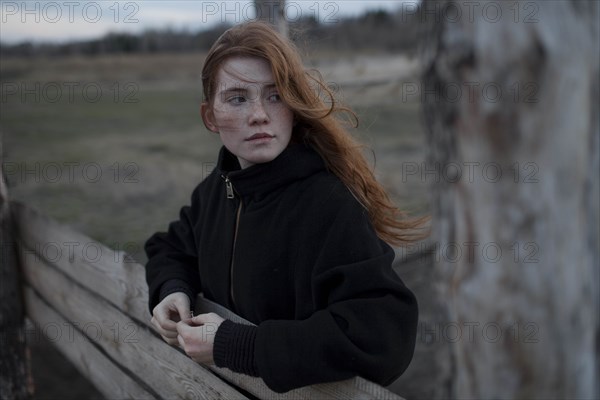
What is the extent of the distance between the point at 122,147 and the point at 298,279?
10.3 meters

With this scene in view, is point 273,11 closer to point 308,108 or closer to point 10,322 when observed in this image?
point 308,108

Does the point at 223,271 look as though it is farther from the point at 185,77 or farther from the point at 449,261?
the point at 185,77

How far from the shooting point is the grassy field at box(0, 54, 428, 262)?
23.4 feet

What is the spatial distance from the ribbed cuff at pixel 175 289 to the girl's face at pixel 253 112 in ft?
1.60

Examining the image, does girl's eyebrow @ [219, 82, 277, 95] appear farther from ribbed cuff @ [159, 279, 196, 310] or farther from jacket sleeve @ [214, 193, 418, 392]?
ribbed cuff @ [159, 279, 196, 310]

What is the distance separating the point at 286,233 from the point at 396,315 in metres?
0.37

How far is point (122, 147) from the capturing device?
1140cm

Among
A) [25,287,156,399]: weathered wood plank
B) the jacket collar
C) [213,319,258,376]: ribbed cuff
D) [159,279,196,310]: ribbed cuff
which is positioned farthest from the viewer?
[25,287,156,399]: weathered wood plank

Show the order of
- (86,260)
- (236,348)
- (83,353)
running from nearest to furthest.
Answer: (236,348), (86,260), (83,353)

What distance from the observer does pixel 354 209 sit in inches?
64.5

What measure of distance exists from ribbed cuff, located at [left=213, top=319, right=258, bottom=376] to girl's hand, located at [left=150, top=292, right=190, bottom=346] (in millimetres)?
275

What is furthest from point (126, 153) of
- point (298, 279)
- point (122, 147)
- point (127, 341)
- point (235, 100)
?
point (298, 279)

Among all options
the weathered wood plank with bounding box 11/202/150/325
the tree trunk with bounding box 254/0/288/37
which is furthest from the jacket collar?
the tree trunk with bounding box 254/0/288/37

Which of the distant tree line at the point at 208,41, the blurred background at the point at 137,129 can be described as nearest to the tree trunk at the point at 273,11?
the blurred background at the point at 137,129
